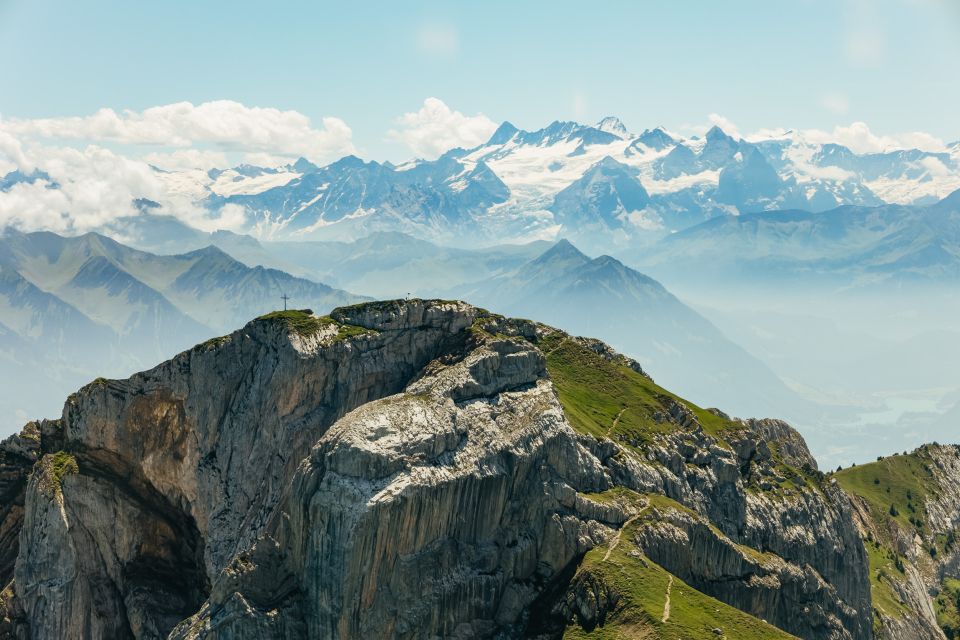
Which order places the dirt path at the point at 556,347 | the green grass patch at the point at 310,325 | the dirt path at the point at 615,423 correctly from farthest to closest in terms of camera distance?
the dirt path at the point at 556,347 < the green grass patch at the point at 310,325 < the dirt path at the point at 615,423

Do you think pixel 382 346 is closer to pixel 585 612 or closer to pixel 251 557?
pixel 251 557

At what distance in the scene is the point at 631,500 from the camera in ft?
318

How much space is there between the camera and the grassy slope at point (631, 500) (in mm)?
80625

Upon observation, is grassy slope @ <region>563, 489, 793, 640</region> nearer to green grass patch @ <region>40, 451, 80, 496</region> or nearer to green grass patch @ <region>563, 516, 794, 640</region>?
green grass patch @ <region>563, 516, 794, 640</region>

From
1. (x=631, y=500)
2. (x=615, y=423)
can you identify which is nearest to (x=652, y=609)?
(x=631, y=500)

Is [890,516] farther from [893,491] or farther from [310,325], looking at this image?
[310,325]

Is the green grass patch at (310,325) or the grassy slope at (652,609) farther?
the green grass patch at (310,325)

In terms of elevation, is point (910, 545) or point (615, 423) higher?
point (615, 423)

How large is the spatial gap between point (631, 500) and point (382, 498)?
2924cm

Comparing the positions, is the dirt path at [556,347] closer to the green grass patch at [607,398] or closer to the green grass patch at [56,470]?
the green grass patch at [607,398]

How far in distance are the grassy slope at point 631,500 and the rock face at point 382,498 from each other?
0.97m

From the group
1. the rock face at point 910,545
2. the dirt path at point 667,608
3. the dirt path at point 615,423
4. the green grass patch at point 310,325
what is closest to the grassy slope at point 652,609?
the dirt path at point 667,608

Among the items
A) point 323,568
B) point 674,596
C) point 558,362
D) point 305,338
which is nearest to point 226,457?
point 305,338

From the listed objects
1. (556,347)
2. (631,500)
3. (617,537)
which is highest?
(556,347)
